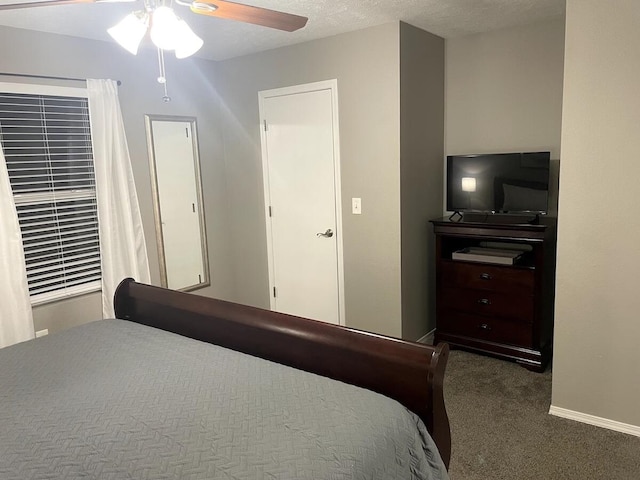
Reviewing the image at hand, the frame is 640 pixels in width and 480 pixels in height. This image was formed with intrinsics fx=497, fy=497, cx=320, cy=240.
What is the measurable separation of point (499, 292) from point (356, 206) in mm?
1174

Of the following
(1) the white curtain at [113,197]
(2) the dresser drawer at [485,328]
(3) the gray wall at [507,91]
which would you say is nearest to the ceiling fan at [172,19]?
(1) the white curtain at [113,197]

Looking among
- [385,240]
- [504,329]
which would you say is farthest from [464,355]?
[385,240]

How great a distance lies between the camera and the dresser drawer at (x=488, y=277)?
334cm

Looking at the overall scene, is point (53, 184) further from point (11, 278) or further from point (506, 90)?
point (506, 90)

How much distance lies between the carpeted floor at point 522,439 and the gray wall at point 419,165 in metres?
0.73

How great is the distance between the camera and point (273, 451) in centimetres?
134

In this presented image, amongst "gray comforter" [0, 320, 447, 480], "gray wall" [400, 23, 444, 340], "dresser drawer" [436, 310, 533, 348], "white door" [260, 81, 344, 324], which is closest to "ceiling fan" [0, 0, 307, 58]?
"gray comforter" [0, 320, 447, 480]

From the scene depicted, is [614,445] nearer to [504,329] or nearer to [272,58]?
[504,329]

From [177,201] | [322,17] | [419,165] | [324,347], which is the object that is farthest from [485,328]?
[177,201]

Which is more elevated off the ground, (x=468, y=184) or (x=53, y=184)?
(x=53, y=184)

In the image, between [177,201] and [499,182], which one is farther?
[177,201]

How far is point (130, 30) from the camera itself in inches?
74.7

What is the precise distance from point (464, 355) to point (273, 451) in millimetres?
2634

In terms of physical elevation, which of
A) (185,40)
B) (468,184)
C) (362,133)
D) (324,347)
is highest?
(185,40)
